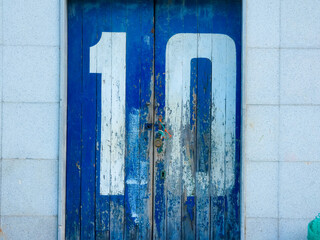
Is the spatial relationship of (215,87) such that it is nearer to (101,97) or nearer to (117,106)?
(117,106)

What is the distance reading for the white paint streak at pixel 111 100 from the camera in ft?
12.1

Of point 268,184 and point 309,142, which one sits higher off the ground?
point 309,142

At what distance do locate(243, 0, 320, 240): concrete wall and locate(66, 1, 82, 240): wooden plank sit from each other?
4.89 ft

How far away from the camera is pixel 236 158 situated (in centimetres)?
369

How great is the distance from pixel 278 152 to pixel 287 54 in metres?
0.85

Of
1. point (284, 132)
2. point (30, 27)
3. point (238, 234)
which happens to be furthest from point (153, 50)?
point (238, 234)

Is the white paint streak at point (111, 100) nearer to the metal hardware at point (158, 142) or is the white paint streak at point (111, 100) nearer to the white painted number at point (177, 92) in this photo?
Answer: the white painted number at point (177, 92)

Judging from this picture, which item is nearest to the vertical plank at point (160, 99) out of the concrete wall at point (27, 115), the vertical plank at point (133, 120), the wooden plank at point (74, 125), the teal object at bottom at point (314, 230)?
the vertical plank at point (133, 120)

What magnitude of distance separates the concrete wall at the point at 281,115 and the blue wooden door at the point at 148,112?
0.75 ft

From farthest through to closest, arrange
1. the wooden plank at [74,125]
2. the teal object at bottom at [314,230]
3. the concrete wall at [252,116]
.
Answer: the wooden plank at [74,125] < the concrete wall at [252,116] < the teal object at bottom at [314,230]

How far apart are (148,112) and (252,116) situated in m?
0.93

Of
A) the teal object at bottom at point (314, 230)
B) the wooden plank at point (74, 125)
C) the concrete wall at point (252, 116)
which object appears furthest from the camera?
the wooden plank at point (74, 125)

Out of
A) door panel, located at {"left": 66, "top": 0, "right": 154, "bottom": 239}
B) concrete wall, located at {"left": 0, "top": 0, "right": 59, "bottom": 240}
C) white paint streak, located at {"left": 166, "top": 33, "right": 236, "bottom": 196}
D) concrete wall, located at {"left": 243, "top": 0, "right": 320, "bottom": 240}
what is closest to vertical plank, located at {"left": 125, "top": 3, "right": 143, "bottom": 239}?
door panel, located at {"left": 66, "top": 0, "right": 154, "bottom": 239}

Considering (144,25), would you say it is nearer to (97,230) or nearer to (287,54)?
(287,54)
